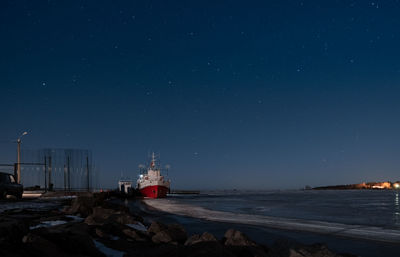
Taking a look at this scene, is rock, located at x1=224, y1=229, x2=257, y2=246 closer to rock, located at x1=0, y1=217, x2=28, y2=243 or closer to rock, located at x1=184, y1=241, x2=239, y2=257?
rock, located at x1=184, y1=241, x2=239, y2=257

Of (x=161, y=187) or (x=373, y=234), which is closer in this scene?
(x=373, y=234)

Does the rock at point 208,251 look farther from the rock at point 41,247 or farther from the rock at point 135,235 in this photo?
the rock at point 135,235

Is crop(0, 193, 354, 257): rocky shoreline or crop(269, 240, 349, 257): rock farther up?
crop(0, 193, 354, 257): rocky shoreline

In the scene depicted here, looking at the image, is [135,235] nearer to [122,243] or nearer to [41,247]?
[122,243]

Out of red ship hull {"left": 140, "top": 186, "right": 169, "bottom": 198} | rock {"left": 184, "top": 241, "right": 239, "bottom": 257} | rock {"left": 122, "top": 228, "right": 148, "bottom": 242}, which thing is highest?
rock {"left": 184, "top": 241, "right": 239, "bottom": 257}

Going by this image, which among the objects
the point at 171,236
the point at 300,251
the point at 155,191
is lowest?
the point at 155,191

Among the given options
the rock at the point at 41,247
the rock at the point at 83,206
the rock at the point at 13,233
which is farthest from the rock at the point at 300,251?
the rock at the point at 83,206

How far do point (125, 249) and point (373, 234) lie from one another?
448 inches

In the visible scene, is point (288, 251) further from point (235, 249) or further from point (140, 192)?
point (140, 192)

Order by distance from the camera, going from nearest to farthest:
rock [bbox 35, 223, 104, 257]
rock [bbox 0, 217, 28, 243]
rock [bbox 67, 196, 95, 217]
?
rock [bbox 35, 223, 104, 257] → rock [bbox 0, 217, 28, 243] → rock [bbox 67, 196, 95, 217]

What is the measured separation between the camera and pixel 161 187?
75.4 meters

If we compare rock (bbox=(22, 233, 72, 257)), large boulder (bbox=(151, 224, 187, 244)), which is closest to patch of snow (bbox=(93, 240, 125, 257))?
rock (bbox=(22, 233, 72, 257))

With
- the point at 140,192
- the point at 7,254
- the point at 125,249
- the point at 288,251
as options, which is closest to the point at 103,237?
the point at 125,249

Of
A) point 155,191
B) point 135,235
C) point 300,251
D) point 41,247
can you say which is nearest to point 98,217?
point 135,235
